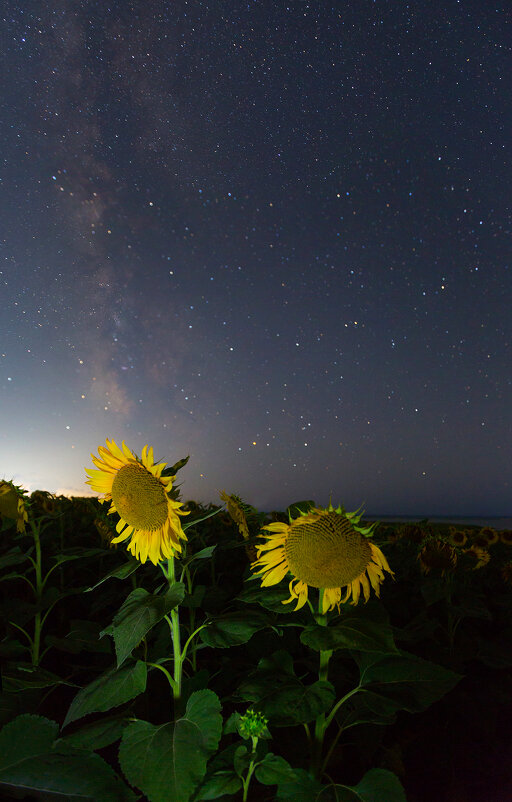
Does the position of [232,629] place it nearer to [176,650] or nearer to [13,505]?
[176,650]

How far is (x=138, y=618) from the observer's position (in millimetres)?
1255

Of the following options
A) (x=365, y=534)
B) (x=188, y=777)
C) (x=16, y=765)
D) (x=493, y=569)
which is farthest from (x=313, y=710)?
(x=493, y=569)

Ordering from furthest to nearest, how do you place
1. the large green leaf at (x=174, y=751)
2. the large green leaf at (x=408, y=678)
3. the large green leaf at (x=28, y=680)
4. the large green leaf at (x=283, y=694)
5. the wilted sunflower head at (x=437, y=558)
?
1. the wilted sunflower head at (x=437, y=558)
2. the large green leaf at (x=28, y=680)
3. the large green leaf at (x=408, y=678)
4. the large green leaf at (x=283, y=694)
5. the large green leaf at (x=174, y=751)

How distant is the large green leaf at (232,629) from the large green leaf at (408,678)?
37 cm

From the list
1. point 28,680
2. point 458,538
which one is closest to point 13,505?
point 28,680

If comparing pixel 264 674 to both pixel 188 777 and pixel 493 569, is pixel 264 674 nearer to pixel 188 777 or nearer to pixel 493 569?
pixel 188 777

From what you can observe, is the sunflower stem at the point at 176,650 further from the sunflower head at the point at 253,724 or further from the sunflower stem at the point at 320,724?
the sunflower stem at the point at 320,724

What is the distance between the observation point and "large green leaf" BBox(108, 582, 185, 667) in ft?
3.91

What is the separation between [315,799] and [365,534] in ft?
2.25

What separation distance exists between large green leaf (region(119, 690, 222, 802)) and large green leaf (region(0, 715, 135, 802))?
0.25ft

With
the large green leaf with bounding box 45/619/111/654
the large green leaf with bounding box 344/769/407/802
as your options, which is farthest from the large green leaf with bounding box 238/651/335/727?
the large green leaf with bounding box 45/619/111/654

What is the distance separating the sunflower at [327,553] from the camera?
131cm

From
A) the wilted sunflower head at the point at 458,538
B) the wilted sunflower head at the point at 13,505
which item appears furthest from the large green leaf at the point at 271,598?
the wilted sunflower head at the point at 458,538

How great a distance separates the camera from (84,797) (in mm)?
1183
